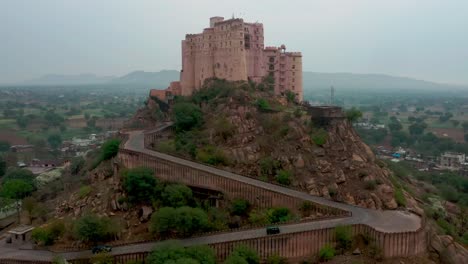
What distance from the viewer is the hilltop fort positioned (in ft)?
184

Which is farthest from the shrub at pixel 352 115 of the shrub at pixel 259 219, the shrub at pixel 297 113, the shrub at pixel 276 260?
the shrub at pixel 276 260

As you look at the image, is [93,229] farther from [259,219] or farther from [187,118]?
[187,118]

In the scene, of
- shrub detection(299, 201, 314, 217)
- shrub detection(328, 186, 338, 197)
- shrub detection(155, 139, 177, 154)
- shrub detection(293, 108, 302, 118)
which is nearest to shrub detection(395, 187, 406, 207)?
shrub detection(328, 186, 338, 197)

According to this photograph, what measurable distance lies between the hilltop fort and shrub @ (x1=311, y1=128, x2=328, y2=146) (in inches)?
526

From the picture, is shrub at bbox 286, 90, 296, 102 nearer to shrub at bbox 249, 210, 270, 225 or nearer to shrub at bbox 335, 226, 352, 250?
shrub at bbox 249, 210, 270, 225

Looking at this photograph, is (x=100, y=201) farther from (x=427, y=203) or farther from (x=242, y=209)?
(x=427, y=203)

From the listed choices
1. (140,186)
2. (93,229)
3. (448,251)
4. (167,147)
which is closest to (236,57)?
(167,147)

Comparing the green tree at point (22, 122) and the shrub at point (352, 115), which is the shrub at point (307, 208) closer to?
the shrub at point (352, 115)

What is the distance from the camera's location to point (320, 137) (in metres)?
46.7

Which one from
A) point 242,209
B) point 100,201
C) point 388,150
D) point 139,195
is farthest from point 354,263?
point 388,150

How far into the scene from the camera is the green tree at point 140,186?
39.0 meters

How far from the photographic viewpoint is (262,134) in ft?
159

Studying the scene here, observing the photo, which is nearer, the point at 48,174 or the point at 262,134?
the point at 262,134

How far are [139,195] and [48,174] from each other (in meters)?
32.8
